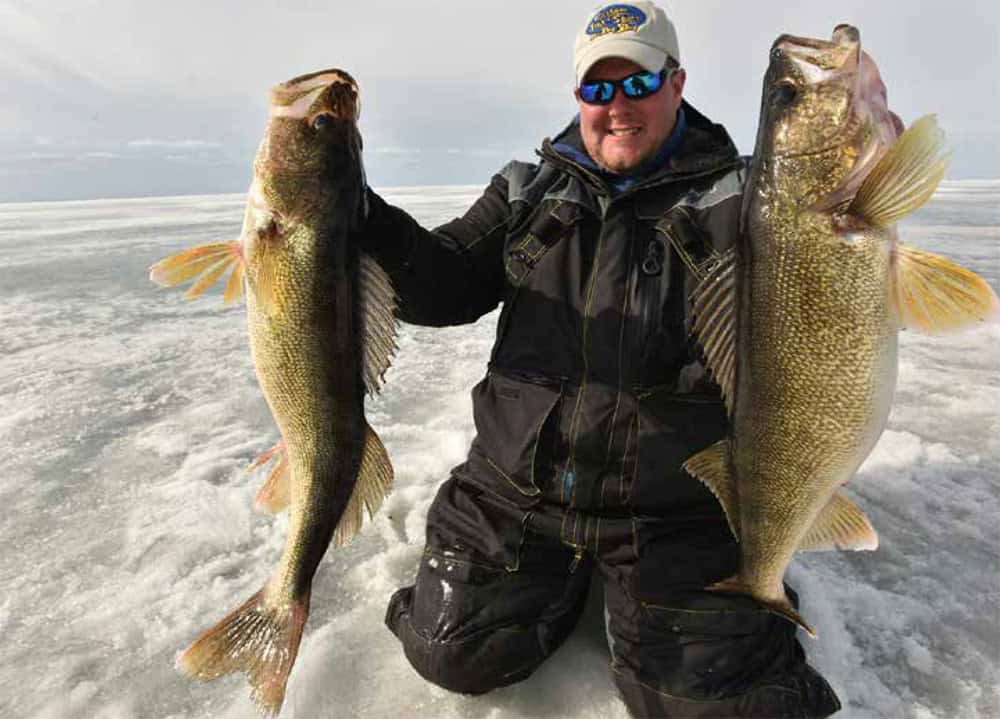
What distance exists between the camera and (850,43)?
66.9 inches

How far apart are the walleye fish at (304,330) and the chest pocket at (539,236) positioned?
729mm

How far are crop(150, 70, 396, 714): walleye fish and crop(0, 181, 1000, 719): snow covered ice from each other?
1.09 feet

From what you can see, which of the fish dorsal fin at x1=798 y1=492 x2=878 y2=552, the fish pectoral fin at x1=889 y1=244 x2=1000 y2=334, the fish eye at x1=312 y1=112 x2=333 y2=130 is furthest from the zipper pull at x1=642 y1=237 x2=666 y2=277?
the fish eye at x1=312 y1=112 x2=333 y2=130

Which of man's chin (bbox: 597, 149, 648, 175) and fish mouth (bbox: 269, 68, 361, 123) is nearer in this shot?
fish mouth (bbox: 269, 68, 361, 123)

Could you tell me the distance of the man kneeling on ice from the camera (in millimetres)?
2320

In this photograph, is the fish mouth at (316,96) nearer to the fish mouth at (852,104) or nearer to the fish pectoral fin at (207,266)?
the fish pectoral fin at (207,266)

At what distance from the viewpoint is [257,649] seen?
6.76 ft

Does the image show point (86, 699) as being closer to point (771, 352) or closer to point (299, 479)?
point (299, 479)

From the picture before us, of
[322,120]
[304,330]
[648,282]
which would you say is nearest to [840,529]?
[648,282]

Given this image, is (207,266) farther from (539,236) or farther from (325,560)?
(325,560)

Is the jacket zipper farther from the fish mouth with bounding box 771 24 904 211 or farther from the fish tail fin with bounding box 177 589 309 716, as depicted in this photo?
the fish tail fin with bounding box 177 589 309 716

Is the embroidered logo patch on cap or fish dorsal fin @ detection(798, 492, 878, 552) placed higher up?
the embroidered logo patch on cap

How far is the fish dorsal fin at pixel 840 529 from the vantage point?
204cm

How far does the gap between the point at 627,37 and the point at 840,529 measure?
197 cm
